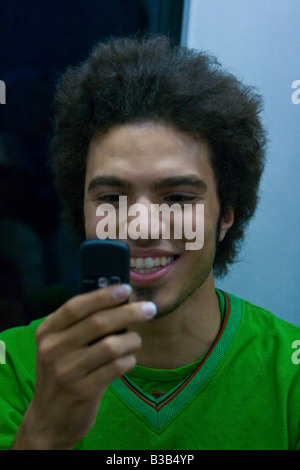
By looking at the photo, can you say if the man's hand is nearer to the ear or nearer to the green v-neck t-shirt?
the green v-neck t-shirt

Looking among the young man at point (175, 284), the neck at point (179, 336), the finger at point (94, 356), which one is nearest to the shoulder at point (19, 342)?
the young man at point (175, 284)

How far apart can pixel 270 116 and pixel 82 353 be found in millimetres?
1326

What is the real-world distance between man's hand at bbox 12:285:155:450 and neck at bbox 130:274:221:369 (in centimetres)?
42

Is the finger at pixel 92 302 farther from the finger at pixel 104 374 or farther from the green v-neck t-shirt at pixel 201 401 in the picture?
the green v-neck t-shirt at pixel 201 401

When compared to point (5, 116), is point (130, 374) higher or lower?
lower

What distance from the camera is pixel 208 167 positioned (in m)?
1.42

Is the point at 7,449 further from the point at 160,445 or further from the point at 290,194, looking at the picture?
the point at 290,194

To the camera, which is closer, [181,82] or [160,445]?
[160,445]

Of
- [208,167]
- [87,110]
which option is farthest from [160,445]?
[87,110]

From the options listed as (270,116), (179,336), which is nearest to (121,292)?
(179,336)

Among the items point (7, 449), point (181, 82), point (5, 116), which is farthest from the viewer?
point (5, 116)

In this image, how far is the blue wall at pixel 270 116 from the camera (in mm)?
1903

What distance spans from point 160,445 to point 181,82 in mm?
943

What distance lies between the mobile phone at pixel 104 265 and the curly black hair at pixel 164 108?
49 centimetres
